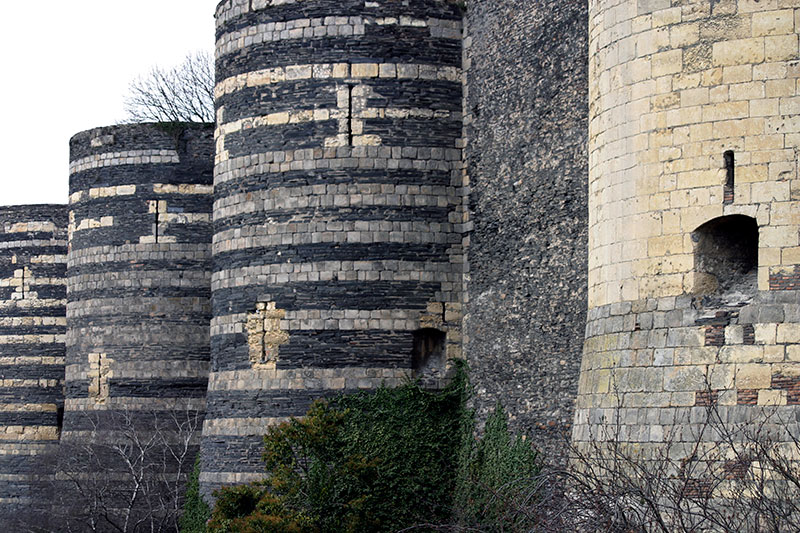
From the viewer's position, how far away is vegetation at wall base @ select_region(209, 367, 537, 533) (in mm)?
19281

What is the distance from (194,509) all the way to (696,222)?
1256 centimetres

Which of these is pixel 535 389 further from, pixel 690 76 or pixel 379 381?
pixel 690 76

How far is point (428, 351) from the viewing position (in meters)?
21.2

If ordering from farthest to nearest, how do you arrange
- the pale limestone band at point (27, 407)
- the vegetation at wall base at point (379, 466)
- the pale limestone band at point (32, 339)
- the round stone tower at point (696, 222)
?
the pale limestone band at point (32, 339) < the pale limestone band at point (27, 407) < the vegetation at wall base at point (379, 466) < the round stone tower at point (696, 222)

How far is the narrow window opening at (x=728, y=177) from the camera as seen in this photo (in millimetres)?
13172

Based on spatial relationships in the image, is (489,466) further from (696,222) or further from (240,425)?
(696,222)

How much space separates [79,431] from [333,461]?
31.0 feet

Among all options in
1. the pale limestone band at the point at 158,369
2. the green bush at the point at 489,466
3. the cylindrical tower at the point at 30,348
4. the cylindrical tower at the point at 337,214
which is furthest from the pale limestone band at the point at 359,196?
the cylindrical tower at the point at 30,348

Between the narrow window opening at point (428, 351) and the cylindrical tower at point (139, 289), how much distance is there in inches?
270

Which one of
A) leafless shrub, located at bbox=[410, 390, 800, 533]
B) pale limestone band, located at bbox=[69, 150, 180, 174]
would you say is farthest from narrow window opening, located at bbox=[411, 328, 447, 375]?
pale limestone band, located at bbox=[69, 150, 180, 174]

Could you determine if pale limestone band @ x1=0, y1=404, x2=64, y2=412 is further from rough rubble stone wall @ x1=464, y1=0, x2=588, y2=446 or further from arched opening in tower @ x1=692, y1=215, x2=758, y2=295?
arched opening in tower @ x1=692, y1=215, x2=758, y2=295

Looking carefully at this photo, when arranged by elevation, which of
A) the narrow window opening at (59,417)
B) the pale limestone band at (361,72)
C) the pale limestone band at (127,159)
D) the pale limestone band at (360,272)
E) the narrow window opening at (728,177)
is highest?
the pale limestone band at (361,72)

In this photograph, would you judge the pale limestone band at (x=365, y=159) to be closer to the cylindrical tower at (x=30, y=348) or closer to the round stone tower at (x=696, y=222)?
the round stone tower at (x=696, y=222)

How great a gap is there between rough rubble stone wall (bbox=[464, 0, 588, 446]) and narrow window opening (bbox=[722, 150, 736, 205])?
4988 millimetres
